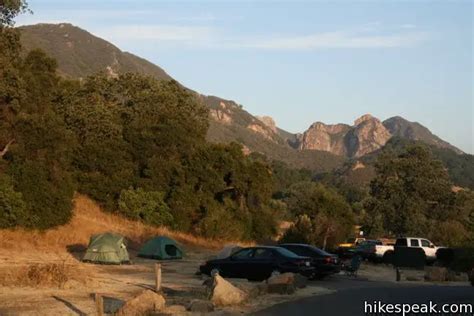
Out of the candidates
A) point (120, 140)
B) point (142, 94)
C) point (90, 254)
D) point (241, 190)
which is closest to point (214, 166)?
point (241, 190)

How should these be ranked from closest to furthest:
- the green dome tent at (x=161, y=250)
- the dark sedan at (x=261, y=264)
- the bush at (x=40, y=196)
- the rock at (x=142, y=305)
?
the rock at (x=142, y=305) < the dark sedan at (x=261, y=264) < the green dome tent at (x=161, y=250) < the bush at (x=40, y=196)

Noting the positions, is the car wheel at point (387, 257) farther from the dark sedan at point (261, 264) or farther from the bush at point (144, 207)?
the bush at point (144, 207)

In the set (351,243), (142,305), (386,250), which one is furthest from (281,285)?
(351,243)

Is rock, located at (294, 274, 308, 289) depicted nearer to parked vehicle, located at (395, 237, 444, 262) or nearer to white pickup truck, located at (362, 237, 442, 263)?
white pickup truck, located at (362, 237, 442, 263)

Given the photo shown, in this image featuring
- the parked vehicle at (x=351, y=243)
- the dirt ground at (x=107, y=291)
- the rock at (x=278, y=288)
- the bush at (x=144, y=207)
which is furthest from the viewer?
the bush at (x=144, y=207)

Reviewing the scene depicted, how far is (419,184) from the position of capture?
71.2 m

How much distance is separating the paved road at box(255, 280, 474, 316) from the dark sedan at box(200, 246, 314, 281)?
153 centimetres

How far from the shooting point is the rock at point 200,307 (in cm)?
1656

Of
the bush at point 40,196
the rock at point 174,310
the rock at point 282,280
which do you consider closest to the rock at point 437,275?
the rock at point 282,280

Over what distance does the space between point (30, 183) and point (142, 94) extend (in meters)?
22.8

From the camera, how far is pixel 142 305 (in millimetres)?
15508

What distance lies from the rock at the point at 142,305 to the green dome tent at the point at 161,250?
22402mm

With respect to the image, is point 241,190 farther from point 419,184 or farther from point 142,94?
point 419,184

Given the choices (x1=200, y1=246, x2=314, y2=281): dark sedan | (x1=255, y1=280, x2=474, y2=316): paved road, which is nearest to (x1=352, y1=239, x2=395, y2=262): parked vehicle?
(x1=200, y1=246, x2=314, y2=281): dark sedan
